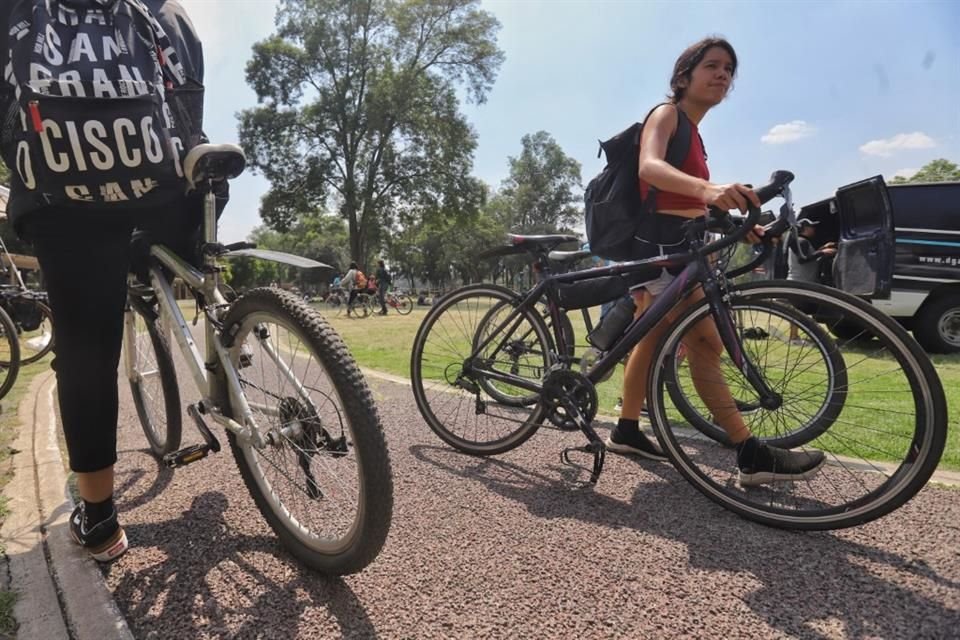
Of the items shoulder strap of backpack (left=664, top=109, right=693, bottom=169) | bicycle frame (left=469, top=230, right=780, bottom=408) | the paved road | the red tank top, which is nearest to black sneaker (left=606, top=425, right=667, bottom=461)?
the paved road

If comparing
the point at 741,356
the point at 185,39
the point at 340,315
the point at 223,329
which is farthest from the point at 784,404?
the point at 340,315

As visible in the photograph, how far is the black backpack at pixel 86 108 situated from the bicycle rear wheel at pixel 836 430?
183 centimetres

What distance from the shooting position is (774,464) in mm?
1960

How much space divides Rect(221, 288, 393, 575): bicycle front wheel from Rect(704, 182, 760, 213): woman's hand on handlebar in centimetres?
133

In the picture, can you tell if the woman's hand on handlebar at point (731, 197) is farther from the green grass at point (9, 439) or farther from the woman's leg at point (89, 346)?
the green grass at point (9, 439)

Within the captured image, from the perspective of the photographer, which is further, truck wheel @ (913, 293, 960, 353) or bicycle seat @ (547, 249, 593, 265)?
truck wheel @ (913, 293, 960, 353)

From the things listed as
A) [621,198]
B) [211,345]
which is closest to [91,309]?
[211,345]

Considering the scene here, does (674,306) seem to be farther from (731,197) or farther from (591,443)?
(591,443)

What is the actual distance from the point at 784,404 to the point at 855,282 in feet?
6.88

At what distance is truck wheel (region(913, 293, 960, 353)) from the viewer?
6219 millimetres

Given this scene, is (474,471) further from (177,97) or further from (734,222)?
(177,97)

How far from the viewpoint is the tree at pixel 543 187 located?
180ft

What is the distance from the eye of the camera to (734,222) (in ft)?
6.40

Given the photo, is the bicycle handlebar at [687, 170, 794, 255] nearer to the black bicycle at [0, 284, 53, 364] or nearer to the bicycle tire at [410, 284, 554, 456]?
the bicycle tire at [410, 284, 554, 456]
